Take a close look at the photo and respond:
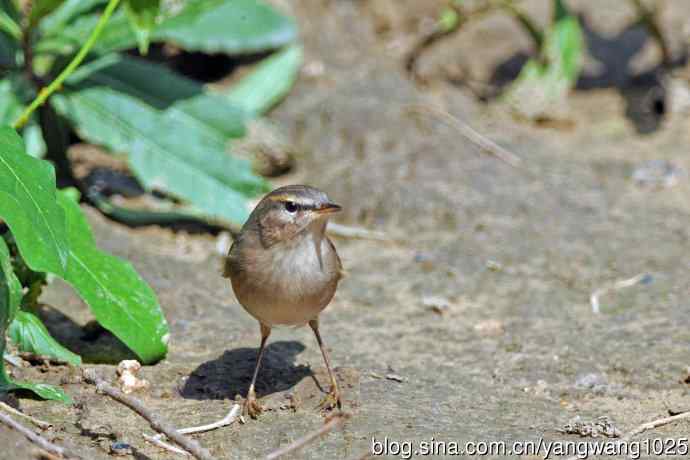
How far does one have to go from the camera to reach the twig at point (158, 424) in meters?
3.82

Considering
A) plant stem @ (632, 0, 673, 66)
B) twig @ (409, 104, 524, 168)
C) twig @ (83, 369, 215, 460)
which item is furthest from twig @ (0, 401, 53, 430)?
plant stem @ (632, 0, 673, 66)

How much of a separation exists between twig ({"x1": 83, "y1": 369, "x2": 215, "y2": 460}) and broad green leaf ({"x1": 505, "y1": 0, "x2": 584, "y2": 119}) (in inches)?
202

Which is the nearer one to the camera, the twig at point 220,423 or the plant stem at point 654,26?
the twig at point 220,423

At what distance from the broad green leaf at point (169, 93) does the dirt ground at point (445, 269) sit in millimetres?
801

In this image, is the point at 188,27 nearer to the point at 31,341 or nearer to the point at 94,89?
Result: the point at 94,89

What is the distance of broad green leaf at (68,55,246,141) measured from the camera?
684 centimetres

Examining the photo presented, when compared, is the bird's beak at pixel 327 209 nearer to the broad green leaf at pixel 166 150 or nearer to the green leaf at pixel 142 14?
the green leaf at pixel 142 14

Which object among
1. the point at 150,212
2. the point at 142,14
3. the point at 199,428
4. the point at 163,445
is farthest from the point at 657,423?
the point at 150,212

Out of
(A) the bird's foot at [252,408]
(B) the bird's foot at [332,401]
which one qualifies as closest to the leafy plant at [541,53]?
(B) the bird's foot at [332,401]

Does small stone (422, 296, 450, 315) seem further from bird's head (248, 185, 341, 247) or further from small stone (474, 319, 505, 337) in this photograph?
bird's head (248, 185, 341, 247)

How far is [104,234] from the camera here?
256 inches

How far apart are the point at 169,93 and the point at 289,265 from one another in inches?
110

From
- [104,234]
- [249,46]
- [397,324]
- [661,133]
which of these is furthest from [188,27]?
[661,133]

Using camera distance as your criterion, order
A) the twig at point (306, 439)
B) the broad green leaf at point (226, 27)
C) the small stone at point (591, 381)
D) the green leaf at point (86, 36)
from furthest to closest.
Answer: the broad green leaf at point (226, 27)
the green leaf at point (86, 36)
the small stone at point (591, 381)
the twig at point (306, 439)
